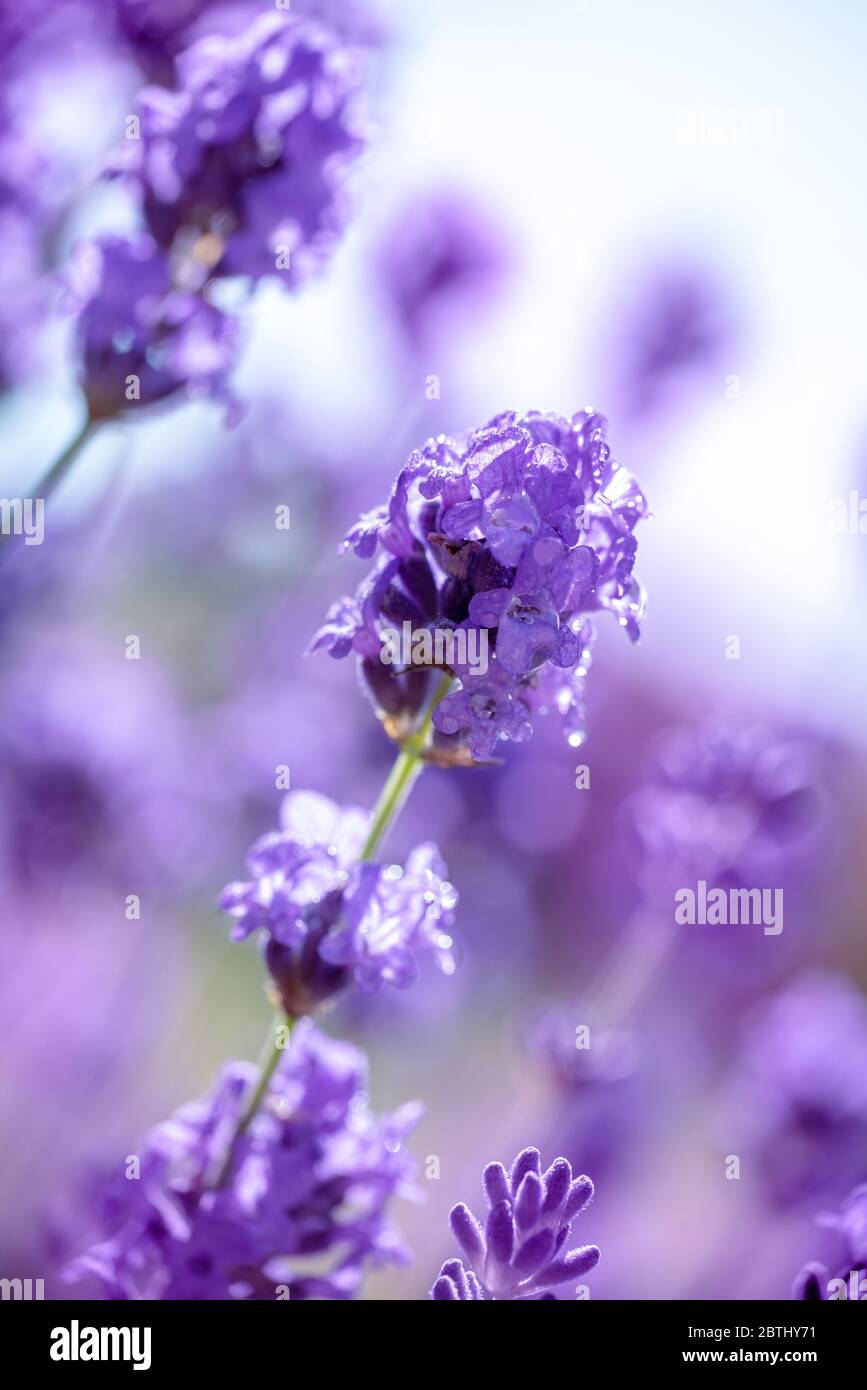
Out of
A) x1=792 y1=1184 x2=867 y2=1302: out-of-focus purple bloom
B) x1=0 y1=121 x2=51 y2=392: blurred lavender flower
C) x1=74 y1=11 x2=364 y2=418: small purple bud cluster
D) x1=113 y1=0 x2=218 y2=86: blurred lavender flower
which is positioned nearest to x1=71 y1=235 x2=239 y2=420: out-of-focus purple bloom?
x1=74 y1=11 x2=364 y2=418: small purple bud cluster

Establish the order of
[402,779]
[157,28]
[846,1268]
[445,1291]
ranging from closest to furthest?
[445,1291], [402,779], [846,1268], [157,28]

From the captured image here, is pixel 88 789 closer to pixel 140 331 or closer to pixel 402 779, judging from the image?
pixel 140 331

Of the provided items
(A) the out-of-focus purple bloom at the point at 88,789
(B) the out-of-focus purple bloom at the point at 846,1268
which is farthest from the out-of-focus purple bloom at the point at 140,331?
(B) the out-of-focus purple bloom at the point at 846,1268

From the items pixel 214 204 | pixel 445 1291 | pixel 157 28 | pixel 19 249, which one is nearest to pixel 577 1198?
pixel 445 1291

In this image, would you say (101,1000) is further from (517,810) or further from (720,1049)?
(720,1049)

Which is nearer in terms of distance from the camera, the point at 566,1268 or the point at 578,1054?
the point at 566,1268

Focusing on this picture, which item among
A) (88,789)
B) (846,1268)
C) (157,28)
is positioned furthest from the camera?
(88,789)

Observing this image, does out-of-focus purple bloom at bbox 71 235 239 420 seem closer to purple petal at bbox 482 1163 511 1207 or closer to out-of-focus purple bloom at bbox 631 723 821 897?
purple petal at bbox 482 1163 511 1207

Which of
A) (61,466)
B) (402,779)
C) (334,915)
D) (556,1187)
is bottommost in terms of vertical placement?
(556,1187)

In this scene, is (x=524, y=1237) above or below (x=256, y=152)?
below

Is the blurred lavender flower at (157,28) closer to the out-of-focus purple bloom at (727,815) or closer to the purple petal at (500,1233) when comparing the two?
the out-of-focus purple bloom at (727,815)
